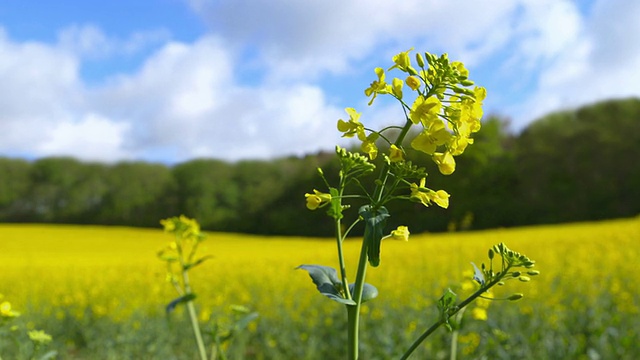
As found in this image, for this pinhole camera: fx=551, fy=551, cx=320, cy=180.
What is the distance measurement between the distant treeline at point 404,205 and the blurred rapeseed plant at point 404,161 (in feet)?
48.0

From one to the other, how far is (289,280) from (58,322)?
2.66m

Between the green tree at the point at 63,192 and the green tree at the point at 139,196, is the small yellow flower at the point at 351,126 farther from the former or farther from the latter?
the green tree at the point at 63,192

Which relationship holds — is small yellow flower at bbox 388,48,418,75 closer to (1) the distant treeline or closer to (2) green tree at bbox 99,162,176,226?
(1) the distant treeline

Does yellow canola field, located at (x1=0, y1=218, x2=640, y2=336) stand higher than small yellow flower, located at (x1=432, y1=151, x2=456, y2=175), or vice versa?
small yellow flower, located at (x1=432, y1=151, x2=456, y2=175)

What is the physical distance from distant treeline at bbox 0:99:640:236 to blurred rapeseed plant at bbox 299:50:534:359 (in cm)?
1465

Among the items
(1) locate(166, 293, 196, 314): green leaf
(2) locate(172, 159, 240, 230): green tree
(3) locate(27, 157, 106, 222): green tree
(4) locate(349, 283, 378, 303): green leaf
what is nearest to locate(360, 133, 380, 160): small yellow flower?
(4) locate(349, 283, 378, 303): green leaf

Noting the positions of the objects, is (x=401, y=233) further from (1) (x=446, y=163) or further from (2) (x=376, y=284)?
(2) (x=376, y=284)

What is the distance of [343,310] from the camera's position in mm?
4922

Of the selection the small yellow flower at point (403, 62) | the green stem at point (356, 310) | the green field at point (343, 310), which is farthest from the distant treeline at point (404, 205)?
the green stem at point (356, 310)

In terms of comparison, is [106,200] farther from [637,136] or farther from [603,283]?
[603,283]

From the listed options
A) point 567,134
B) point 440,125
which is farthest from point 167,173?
point 440,125

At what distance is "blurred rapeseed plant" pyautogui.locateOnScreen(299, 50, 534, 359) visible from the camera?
2.79ft

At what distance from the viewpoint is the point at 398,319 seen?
188 inches

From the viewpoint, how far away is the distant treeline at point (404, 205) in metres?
20.1
